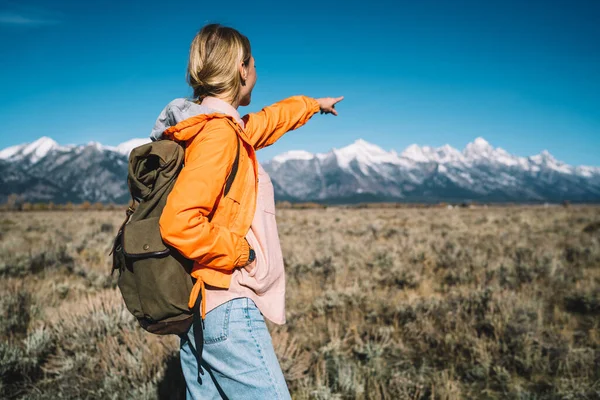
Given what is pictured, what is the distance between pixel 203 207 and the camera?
1.21 metres

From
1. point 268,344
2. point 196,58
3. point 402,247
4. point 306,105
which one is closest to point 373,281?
point 402,247

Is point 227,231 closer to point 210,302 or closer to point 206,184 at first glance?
point 206,184

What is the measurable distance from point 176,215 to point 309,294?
14.8 ft

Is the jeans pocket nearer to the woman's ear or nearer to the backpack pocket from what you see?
the backpack pocket

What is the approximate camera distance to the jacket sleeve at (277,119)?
72.6 inches

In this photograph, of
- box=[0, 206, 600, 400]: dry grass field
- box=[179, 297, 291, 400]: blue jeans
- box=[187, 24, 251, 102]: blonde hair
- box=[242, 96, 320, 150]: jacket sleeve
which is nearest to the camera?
box=[179, 297, 291, 400]: blue jeans

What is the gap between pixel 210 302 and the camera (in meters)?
1.33

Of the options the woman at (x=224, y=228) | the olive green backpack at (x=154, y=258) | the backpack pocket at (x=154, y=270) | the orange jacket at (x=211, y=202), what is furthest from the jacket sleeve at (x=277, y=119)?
the backpack pocket at (x=154, y=270)

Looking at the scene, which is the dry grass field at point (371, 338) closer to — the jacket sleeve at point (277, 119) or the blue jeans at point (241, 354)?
the blue jeans at point (241, 354)

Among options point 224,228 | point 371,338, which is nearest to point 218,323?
point 224,228

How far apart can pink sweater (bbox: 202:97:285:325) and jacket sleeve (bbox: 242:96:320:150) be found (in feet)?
1.07

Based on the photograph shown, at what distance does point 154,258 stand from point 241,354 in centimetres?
50

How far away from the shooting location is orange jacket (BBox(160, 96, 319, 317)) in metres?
1.18

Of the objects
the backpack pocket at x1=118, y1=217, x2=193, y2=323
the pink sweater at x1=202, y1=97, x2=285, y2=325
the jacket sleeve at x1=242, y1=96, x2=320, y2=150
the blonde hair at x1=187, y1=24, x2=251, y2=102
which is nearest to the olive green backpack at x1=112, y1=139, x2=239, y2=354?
the backpack pocket at x1=118, y1=217, x2=193, y2=323
